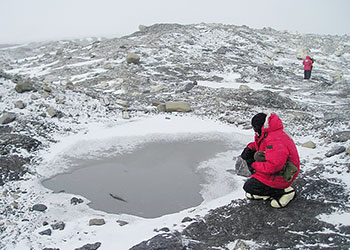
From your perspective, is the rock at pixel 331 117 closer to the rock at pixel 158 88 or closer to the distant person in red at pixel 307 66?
the rock at pixel 158 88

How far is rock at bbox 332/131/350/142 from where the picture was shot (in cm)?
681

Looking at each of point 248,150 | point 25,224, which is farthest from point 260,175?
point 25,224

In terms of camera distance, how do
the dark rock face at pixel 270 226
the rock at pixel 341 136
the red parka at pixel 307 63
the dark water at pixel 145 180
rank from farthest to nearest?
the red parka at pixel 307 63 → the rock at pixel 341 136 → the dark water at pixel 145 180 → the dark rock face at pixel 270 226

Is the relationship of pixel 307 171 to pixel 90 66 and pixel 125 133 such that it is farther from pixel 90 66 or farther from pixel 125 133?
pixel 90 66

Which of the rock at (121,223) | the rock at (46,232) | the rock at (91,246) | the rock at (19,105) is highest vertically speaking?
the rock at (19,105)

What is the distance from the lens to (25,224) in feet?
15.1

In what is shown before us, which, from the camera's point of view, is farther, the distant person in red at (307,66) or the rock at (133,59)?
the distant person in red at (307,66)

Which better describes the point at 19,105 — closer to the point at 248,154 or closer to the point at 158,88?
the point at 158,88

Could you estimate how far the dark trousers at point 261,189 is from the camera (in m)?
4.35

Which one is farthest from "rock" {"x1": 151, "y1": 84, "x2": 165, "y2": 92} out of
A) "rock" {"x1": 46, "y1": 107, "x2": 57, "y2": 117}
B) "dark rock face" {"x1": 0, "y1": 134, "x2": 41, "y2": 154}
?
"dark rock face" {"x1": 0, "y1": 134, "x2": 41, "y2": 154}

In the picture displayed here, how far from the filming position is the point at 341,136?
7016 millimetres

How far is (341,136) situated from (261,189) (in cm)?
356

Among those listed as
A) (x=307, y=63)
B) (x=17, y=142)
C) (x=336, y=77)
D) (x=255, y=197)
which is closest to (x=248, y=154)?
(x=255, y=197)

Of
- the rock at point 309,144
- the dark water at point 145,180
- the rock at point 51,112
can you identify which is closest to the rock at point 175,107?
the dark water at point 145,180
